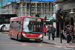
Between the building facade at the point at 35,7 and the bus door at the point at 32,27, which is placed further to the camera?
the building facade at the point at 35,7

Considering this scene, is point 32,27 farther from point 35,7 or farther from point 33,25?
point 35,7

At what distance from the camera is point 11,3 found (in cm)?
7712

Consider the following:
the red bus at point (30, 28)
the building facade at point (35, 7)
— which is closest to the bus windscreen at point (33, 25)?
the red bus at point (30, 28)

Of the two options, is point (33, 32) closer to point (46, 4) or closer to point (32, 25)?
point (32, 25)

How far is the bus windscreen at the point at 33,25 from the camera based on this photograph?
23.7m

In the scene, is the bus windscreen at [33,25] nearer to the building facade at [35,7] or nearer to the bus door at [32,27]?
the bus door at [32,27]

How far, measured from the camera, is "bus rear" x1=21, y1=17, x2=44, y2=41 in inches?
930

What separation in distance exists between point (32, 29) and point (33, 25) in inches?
18.0

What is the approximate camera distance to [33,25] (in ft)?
79.1

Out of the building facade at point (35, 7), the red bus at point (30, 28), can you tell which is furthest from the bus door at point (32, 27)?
the building facade at point (35, 7)

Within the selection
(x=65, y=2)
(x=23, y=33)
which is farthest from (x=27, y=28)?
(x=65, y=2)

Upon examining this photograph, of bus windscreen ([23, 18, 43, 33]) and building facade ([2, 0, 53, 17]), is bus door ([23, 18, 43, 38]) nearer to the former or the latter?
bus windscreen ([23, 18, 43, 33])

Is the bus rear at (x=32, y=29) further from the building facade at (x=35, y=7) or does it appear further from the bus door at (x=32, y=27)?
the building facade at (x=35, y=7)

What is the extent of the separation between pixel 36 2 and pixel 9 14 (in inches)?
579
